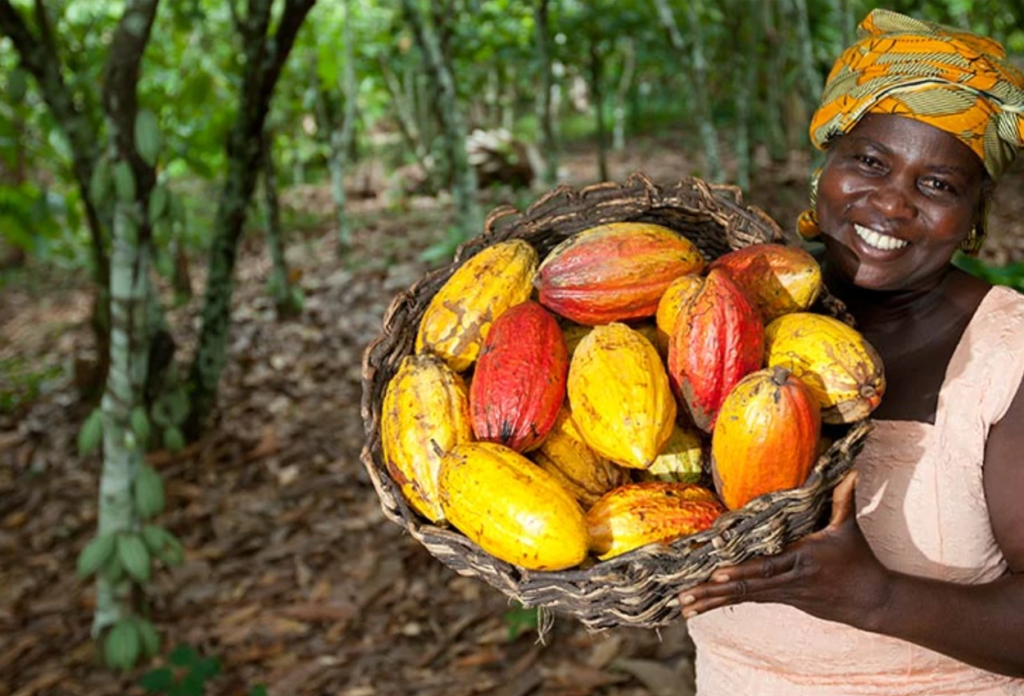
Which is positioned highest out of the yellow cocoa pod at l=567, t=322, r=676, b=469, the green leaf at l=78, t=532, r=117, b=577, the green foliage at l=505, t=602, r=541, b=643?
the yellow cocoa pod at l=567, t=322, r=676, b=469

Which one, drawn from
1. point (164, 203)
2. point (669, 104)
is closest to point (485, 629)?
point (164, 203)

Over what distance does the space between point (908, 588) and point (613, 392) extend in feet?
1.45

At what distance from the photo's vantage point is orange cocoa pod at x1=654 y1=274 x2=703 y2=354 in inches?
49.7

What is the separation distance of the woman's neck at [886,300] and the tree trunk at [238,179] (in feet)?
7.93

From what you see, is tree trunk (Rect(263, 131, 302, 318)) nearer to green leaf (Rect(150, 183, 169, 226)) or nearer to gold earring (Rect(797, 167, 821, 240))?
green leaf (Rect(150, 183, 169, 226))

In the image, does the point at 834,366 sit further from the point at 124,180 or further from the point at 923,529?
the point at 124,180

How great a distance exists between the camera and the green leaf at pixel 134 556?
2.45 metres

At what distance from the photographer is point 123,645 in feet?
8.29

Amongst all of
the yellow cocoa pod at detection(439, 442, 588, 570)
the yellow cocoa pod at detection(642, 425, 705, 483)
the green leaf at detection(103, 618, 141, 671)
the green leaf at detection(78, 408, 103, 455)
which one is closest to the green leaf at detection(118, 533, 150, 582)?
the green leaf at detection(103, 618, 141, 671)

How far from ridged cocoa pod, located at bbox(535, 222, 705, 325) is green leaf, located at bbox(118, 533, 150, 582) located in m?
1.62

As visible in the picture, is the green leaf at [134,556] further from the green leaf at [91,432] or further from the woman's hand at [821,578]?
the woman's hand at [821,578]

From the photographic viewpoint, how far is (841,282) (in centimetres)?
146

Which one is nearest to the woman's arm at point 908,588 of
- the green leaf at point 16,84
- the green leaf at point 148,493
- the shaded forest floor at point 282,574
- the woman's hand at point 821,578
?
→ the woman's hand at point 821,578

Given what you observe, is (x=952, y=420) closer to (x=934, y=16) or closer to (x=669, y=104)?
(x=934, y=16)
